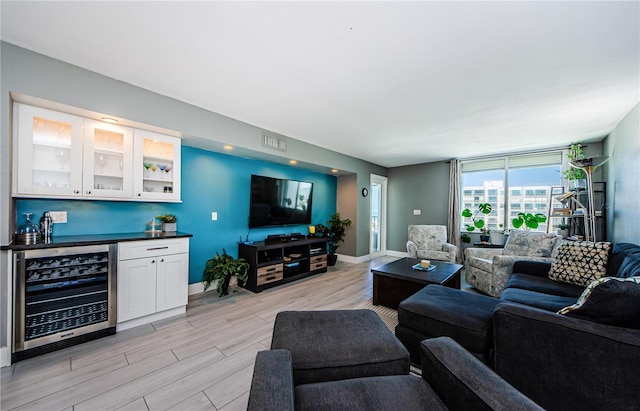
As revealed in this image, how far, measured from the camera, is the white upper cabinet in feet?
6.56

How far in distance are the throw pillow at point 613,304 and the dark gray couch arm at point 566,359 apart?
4 cm

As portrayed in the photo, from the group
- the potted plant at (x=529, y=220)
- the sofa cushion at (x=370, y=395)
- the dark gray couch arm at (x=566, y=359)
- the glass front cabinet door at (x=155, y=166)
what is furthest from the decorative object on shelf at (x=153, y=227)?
the potted plant at (x=529, y=220)

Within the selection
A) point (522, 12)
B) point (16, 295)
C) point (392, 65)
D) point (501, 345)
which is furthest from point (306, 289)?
point (522, 12)

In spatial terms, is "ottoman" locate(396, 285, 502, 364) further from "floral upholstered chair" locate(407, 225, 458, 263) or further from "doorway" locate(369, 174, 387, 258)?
"doorway" locate(369, 174, 387, 258)

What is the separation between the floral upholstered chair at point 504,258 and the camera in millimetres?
3123

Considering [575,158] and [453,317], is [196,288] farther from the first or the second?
[575,158]

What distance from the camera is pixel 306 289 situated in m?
3.61

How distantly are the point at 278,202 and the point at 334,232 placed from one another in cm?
173

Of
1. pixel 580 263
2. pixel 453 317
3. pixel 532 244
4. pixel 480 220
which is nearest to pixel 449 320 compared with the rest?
pixel 453 317

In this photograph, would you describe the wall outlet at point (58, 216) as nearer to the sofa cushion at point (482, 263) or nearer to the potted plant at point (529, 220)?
the sofa cushion at point (482, 263)

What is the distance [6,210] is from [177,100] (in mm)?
1727

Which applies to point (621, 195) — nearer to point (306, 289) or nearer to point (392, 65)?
point (392, 65)

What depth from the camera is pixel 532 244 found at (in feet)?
11.3

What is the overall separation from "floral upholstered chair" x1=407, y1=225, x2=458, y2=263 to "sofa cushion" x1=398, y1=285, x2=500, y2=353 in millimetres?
2251
